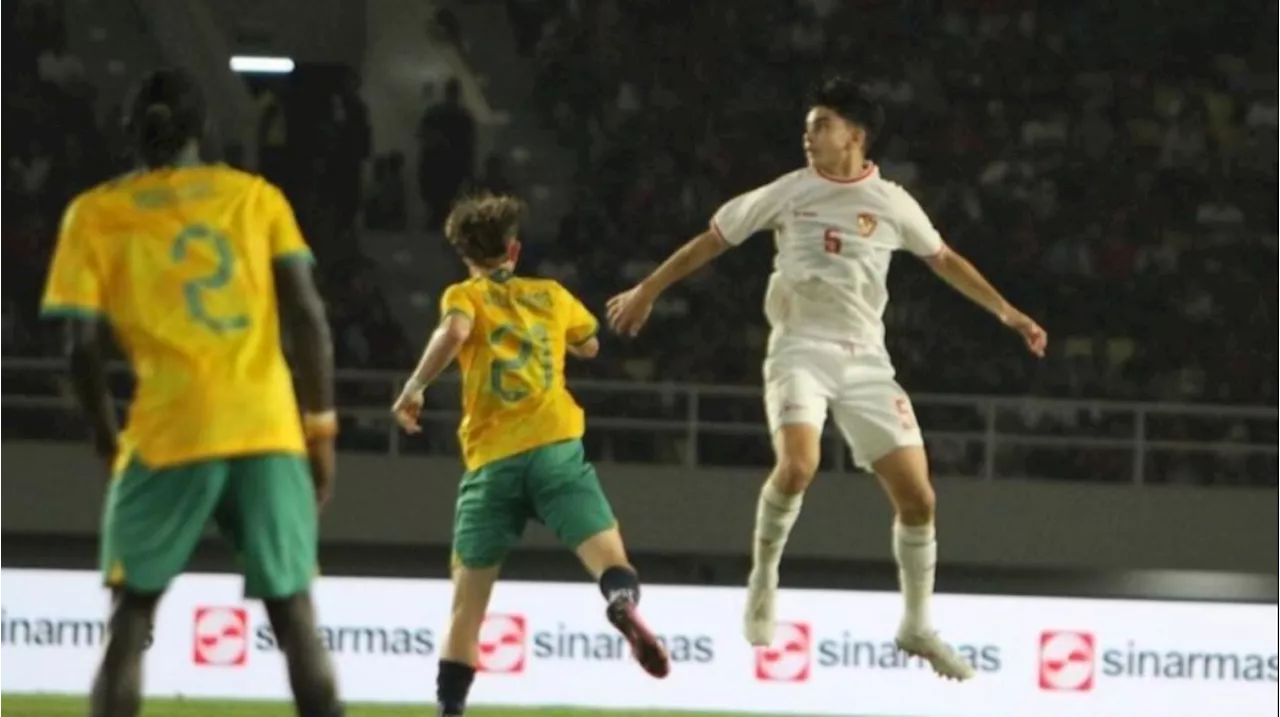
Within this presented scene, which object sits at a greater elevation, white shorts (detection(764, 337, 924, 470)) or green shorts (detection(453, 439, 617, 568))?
white shorts (detection(764, 337, 924, 470))

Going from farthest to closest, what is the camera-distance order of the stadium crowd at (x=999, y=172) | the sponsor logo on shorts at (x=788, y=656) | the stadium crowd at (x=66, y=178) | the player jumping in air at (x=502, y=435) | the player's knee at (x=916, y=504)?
the stadium crowd at (x=999, y=172)
the stadium crowd at (x=66, y=178)
the sponsor logo on shorts at (x=788, y=656)
the player's knee at (x=916, y=504)
the player jumping in air at (x=502, y=435)

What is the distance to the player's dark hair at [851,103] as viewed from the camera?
7.12 metres

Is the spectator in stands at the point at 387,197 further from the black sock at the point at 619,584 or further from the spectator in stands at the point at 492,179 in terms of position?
the black sock at the point at 619,584

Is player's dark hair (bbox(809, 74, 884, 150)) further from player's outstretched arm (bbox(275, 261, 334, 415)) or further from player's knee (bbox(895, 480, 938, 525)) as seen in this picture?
player's outstretched arm (bbox(275, 261, 334, 415))

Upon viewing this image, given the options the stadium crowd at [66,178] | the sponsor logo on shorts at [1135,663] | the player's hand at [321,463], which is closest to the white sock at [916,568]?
the player's hand at [321,463]

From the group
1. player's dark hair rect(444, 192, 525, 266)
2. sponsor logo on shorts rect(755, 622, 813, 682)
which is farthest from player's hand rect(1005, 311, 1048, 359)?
sponsor logo on shorts rect(755, 622, 813, 682)

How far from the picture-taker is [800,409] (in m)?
7.23

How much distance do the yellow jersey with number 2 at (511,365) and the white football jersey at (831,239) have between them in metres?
0.61

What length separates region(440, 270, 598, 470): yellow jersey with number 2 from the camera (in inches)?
277

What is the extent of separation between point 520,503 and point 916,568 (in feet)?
4.03

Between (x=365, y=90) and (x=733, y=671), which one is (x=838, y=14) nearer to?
(x=365, y=90)

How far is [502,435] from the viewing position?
7094mm

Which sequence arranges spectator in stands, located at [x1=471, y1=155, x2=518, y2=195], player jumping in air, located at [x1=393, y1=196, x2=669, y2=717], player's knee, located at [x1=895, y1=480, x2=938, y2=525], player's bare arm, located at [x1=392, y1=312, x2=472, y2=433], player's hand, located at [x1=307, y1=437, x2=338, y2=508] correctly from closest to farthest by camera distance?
1. player's hand, located at [x1=307, y1=437, x2=338, y2=508]
2. player's bare arm, located at [x1=392, y1=312, x2=472, y2=433]
3. player jumping in air, located at [x1=393, y1=196, x2=669, y2=717]
4. player's knee, located at [x1=895, y1=480, x2=938, y2=525]
5. spectator in stands, located at [x1=471, y1=155, x2=518, y2=195]

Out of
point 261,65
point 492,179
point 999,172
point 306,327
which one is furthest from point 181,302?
point 261,65
